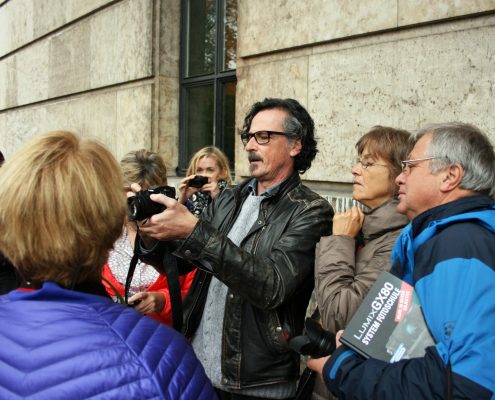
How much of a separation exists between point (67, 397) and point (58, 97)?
705 cm

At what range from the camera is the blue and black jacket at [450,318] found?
4.47ft

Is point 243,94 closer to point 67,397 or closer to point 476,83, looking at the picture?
point 476,83

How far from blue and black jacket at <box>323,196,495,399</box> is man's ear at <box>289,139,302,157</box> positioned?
93 cm

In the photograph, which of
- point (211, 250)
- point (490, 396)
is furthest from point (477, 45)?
point (490, 396)

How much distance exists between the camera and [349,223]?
85.0 inches

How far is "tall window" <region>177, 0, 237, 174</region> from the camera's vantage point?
5320 millimetres

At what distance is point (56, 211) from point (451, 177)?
1.15m

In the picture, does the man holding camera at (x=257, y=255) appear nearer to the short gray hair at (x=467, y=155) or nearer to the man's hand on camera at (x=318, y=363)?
the man's hand on camera at (x=318, y=363)

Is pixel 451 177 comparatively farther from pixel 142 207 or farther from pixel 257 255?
pixel 142 207

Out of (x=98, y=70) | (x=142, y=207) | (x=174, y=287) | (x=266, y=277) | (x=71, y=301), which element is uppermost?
(x=98, y=70)

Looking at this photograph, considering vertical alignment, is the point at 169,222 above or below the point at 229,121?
below

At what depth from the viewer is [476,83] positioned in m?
2.91

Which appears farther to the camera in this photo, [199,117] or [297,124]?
[199,117]

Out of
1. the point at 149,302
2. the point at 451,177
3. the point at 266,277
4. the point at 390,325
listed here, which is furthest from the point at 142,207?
the point at 451,177
